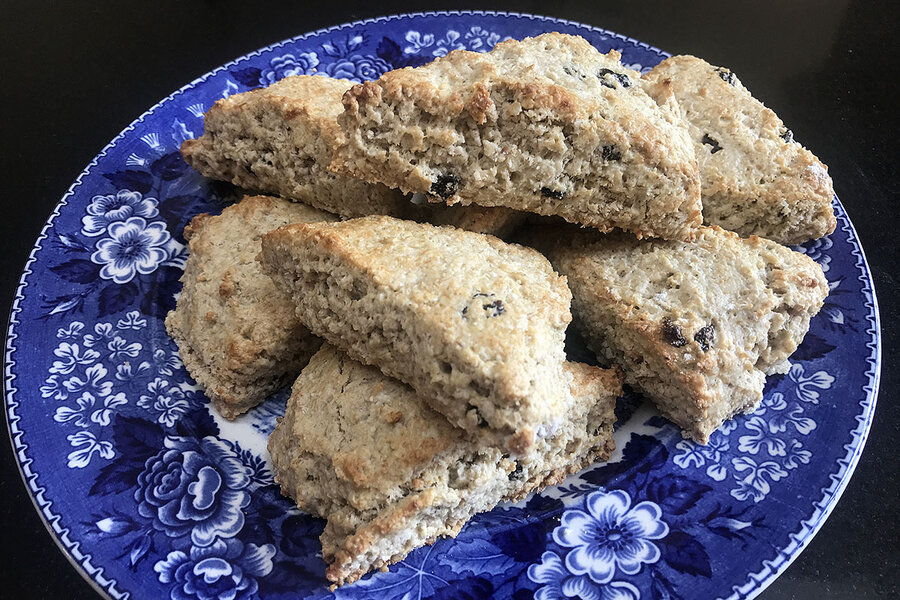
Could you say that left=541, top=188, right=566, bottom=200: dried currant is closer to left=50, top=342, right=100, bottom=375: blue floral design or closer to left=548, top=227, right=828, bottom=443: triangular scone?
left=548, top=227, right=828, bottom=443: triangular scone

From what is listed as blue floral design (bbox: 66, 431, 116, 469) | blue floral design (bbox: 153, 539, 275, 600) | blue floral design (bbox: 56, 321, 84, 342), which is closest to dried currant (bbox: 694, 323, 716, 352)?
blue floral design (bbox: 153, 539, 275, 600)

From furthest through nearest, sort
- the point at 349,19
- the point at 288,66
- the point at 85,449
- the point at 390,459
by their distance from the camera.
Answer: the point at 349,19, the point at 288,66, the point at 85,449, the point at 390,459

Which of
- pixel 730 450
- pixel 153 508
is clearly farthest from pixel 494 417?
pixel 153 508

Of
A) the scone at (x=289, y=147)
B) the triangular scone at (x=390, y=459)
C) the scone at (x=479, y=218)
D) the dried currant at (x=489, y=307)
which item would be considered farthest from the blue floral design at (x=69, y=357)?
the dried currant at (x=489, y=307)

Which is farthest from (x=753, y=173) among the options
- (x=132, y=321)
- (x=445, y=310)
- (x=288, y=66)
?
(x=132, y=321)

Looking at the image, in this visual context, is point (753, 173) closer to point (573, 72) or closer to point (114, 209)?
point (573, 72)

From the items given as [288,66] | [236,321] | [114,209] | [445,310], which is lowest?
[236,321]

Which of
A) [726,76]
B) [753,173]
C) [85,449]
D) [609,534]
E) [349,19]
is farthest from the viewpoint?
[349,19]
